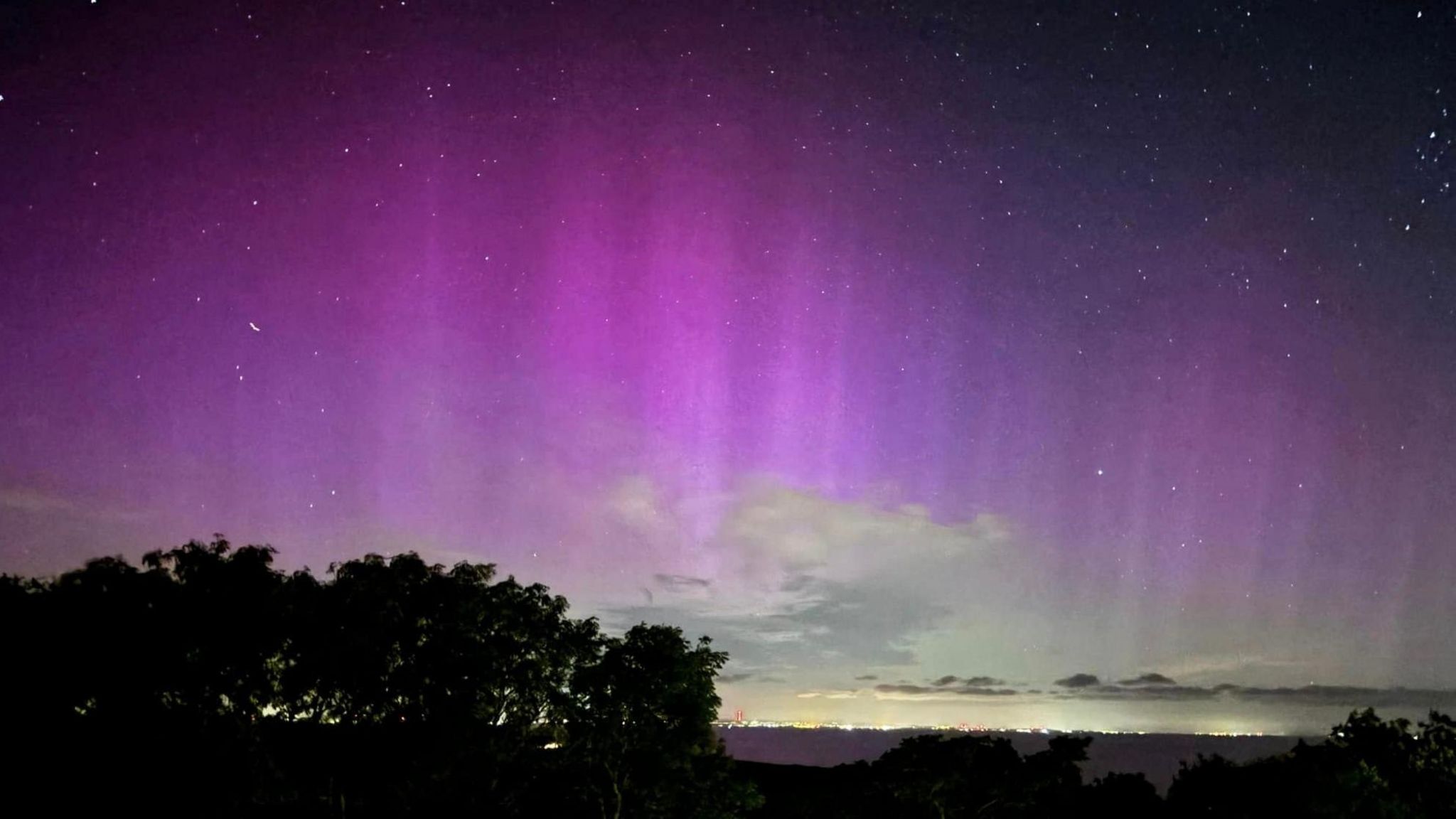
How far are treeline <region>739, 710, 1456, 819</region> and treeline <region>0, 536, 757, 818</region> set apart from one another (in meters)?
5.55

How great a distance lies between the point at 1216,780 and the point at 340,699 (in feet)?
81.1

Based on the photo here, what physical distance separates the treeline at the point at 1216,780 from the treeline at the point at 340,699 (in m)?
5.55

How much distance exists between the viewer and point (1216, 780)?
95.6ft

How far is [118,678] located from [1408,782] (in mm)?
32935

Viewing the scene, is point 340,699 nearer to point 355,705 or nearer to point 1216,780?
point 355,705

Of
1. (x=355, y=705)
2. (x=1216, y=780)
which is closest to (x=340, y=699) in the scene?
(x=355, y=705)

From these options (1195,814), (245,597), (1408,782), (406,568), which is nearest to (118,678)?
(245,597)

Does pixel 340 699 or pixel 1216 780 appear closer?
pixel 340 699

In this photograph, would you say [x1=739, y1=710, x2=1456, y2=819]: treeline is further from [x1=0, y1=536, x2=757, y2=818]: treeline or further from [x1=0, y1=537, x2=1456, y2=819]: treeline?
[x1=0, y1=536, x2=757, y2=818]: treeline

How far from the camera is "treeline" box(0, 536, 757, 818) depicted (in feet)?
64.8

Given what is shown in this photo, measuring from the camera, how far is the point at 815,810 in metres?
36.5

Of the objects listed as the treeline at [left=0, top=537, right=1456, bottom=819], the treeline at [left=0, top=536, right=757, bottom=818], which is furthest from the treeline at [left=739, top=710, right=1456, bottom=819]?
the treeline at [left=0, top=536, right=757, bottom=818]

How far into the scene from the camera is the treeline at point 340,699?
1977cm

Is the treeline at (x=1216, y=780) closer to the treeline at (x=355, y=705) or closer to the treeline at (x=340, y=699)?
the treeline at (x=355, y=705)
